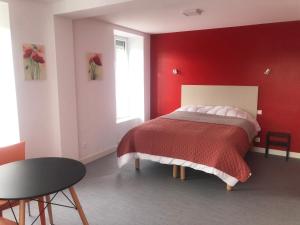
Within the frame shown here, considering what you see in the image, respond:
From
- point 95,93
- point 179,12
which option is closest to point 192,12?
point 179,12

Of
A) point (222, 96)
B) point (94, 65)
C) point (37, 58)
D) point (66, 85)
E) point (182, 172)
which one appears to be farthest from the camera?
point (222, 96)

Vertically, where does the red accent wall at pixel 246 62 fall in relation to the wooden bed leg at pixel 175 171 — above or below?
above

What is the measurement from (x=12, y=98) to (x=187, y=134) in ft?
7.47

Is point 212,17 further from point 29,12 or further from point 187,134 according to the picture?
point 29,12

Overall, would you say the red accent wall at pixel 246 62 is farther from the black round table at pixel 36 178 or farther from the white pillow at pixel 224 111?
the black round table at pixel 36 178

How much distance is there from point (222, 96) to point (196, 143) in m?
2.00

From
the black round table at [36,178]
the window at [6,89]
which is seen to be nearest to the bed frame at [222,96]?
the window at [6,89]

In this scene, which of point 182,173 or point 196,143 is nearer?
point 196,143

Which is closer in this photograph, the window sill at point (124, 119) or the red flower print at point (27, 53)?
the red flower print at point (27, 53)

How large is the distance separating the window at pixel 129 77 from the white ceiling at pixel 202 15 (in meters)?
0.65

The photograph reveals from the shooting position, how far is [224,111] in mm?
4387

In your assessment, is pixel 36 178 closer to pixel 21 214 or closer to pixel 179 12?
pixel 21 214

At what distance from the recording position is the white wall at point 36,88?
294 cm

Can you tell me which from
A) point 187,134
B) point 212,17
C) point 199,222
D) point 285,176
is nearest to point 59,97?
point 187,134
